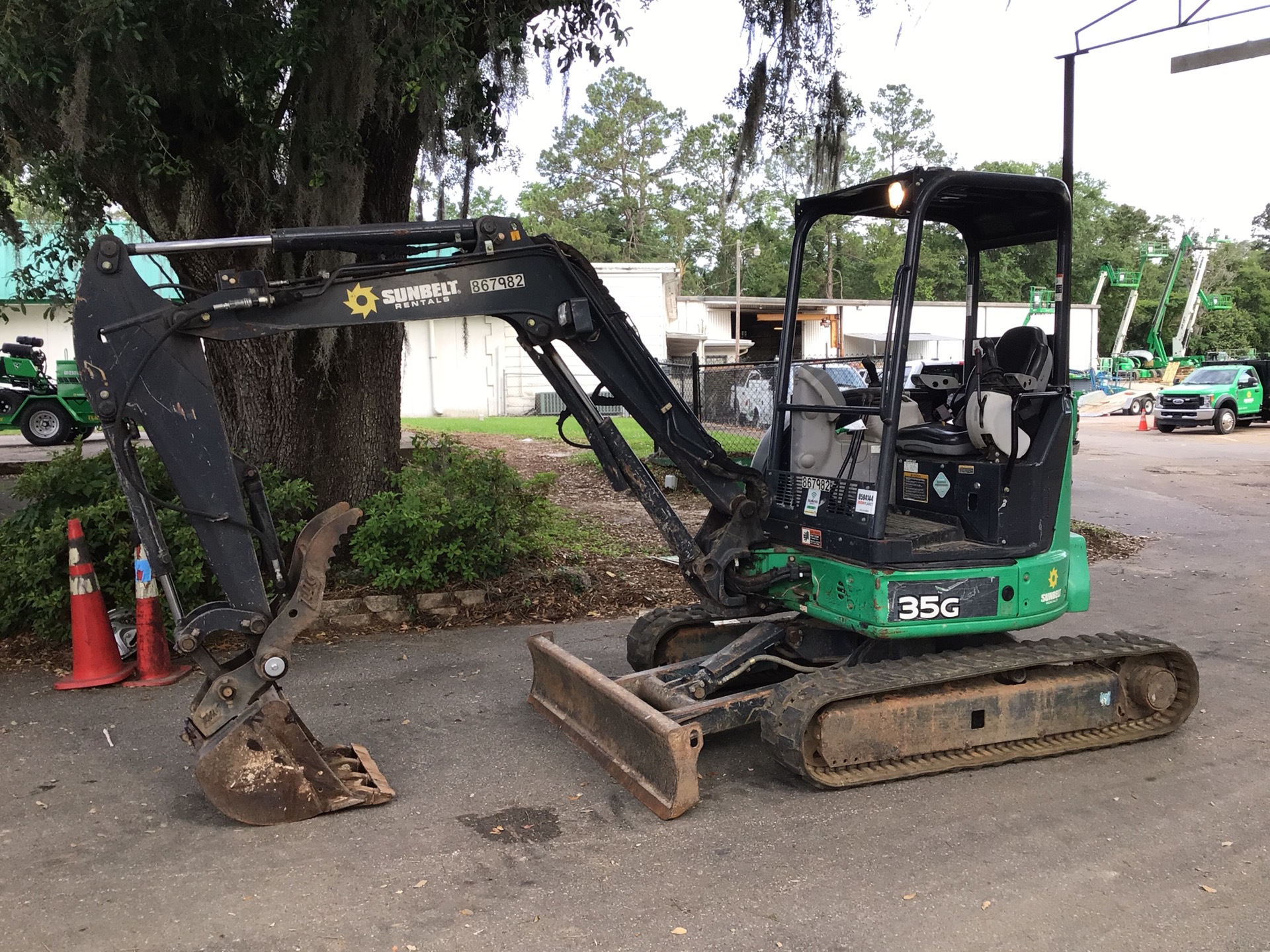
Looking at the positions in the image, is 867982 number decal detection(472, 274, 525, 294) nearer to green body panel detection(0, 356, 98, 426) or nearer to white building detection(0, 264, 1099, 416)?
green body panel detection(0, 356, 98, 426)

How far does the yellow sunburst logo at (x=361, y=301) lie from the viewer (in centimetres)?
438

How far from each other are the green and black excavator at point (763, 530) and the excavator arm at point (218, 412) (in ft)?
0.04

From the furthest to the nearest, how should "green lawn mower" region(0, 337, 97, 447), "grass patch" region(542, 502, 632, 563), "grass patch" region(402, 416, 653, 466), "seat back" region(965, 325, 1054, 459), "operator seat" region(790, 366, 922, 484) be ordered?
"green lawn mower" region(0, 337, 97, 447), "grass patch" region(402, 416, 653, 466), "grass patch" region(542, 502, 632, 563), "operator seat" region(790, 366, 922, 484), "seat back" region(965, 325, 1054, 459)

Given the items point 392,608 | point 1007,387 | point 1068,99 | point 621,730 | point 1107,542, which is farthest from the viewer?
point 1068,99

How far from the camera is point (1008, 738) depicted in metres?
4.89

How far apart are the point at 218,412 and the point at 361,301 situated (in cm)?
79

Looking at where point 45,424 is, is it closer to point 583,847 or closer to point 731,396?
point 731,396

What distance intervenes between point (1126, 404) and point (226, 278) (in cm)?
3773

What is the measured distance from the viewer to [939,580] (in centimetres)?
485

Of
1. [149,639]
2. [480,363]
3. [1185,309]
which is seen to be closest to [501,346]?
[480,363]

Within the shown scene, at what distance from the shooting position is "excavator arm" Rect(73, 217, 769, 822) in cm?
414

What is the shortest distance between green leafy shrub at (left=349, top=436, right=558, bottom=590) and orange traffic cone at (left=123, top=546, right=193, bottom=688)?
1.55 m

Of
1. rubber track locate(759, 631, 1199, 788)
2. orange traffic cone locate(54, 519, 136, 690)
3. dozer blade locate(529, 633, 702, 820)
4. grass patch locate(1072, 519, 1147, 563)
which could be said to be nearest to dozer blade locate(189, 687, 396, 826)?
dozer blade locate(529, 633, 702, 820)

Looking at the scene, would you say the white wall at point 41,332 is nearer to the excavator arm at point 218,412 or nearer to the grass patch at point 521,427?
the grass patch at point 521,427
